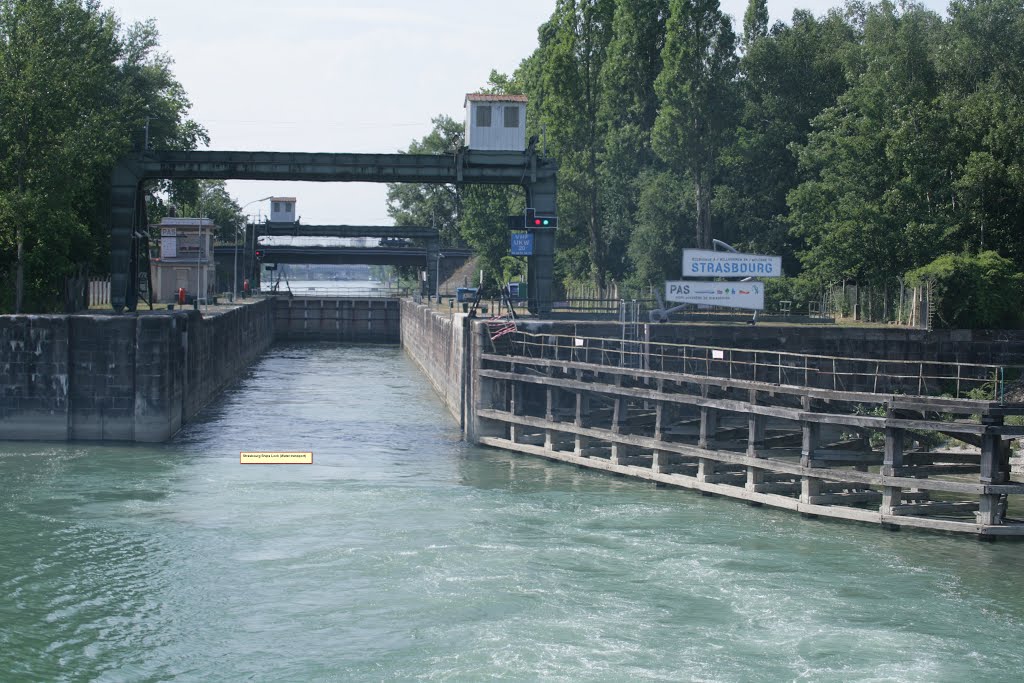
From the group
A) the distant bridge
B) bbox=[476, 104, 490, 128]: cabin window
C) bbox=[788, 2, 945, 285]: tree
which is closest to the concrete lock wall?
bbox=[476, 104, 490, 128]: cabin window

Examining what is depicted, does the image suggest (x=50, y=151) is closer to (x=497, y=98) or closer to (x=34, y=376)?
(x=34, y=376)

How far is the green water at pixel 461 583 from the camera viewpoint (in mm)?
20109

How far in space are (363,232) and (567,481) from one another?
80.4 metres

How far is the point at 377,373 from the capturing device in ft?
245

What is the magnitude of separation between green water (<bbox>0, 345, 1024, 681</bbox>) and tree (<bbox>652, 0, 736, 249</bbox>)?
47059mm

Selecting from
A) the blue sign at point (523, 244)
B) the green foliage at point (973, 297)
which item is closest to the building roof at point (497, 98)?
the blue sign at point (523, 244)

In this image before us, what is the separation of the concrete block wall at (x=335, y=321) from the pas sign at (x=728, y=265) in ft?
205

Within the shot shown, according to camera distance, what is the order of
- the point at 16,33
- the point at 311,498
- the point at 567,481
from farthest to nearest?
the point at 16,33 < the point at 567,481 < the point at 311,498

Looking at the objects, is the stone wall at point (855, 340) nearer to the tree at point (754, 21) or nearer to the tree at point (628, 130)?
the tree at point (628, 130)

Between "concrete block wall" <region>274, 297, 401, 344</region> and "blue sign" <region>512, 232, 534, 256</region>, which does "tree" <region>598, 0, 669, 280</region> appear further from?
"blue sign" <region>512, 232, 534, 256</region>

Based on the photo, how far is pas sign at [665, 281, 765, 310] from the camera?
50531 millimetres

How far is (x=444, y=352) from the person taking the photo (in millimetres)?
55906

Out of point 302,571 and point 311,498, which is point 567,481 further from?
point 302,571

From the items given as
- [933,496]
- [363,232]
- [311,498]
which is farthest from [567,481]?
[363,232]
